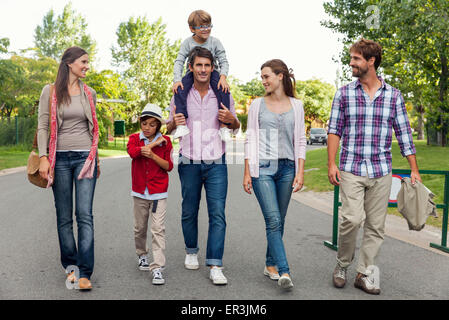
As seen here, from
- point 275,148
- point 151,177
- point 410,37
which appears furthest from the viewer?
point 410,37

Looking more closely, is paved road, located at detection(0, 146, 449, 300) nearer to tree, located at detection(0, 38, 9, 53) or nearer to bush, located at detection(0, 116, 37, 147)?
tree, located at detection(0, 38, 9, 53)

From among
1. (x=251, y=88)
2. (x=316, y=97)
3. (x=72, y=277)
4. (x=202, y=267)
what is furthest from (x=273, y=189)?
(x=251, y=88)

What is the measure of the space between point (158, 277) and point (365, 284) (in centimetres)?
174

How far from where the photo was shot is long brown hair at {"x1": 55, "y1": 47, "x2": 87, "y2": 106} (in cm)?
396

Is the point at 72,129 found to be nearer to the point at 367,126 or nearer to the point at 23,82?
the point at 367,126

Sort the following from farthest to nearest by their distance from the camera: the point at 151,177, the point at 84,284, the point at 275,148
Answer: the point at 151,177 < the point at 275,148 < the point at 84,284

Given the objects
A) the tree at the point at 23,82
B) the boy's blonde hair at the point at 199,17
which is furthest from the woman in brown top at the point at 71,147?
the tree at the point at 23,82

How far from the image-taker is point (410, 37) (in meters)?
14.8

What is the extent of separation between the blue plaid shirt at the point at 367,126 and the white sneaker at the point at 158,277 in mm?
1801

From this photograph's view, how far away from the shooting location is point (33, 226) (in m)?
6.84

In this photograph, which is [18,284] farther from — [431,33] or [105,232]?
[431,33]

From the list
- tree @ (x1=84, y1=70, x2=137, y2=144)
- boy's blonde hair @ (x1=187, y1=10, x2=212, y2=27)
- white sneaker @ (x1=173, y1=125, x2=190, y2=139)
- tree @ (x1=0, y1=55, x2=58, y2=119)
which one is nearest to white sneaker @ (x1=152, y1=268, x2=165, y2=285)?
white sneaker @ (x1=173, y1=125, x2=190, y2=139)

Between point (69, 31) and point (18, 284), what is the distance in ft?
271
